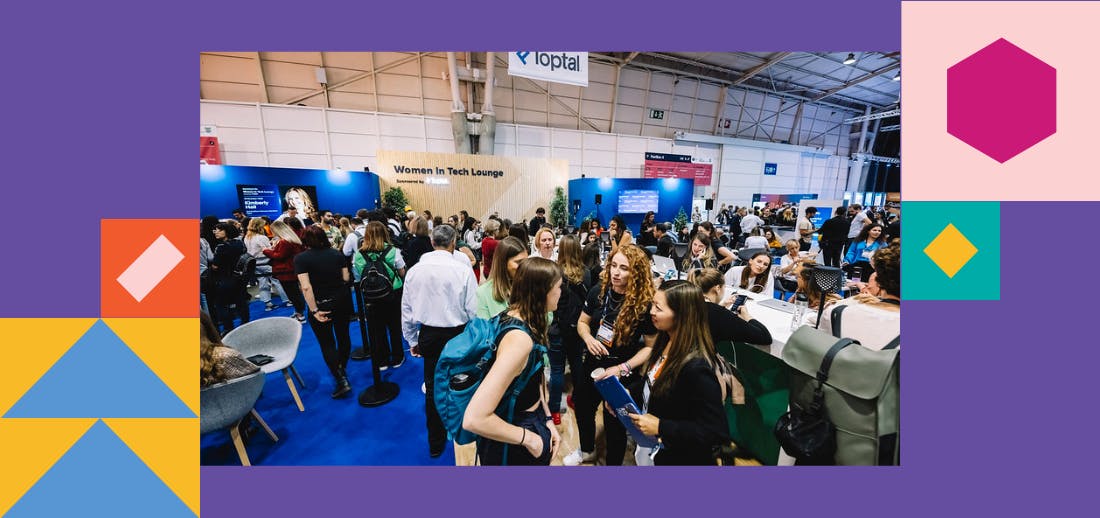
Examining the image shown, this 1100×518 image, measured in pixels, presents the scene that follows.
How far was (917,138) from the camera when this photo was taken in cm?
85

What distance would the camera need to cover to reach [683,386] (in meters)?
1.15

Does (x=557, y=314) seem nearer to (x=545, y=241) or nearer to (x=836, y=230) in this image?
(x=545, y=241)

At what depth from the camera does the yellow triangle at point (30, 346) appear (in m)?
0.77

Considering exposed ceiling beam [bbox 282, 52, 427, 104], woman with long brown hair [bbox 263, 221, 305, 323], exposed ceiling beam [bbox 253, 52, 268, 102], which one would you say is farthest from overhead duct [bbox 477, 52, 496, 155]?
woman with long brown hair [bbox 263, 221, 305, 323]

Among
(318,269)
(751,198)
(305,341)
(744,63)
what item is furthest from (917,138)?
(751,198)

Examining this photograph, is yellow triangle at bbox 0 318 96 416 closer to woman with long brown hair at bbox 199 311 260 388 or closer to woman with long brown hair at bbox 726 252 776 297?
woman with long brown hair at bbox 199 311 260 388

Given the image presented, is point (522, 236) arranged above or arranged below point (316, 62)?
below

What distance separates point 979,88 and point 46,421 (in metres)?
2.39

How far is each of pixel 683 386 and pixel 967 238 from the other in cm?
81

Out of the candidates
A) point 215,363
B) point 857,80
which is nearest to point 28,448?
point 215,363

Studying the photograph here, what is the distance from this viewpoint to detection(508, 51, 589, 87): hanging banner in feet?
15.9

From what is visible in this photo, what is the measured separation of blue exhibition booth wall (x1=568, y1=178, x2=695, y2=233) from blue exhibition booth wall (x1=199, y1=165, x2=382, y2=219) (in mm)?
6135

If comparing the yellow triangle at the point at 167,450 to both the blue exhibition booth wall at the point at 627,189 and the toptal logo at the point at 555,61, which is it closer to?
the toptal logo at the point at 555,61

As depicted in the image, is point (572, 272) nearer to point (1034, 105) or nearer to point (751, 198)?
point (1034, 105)
